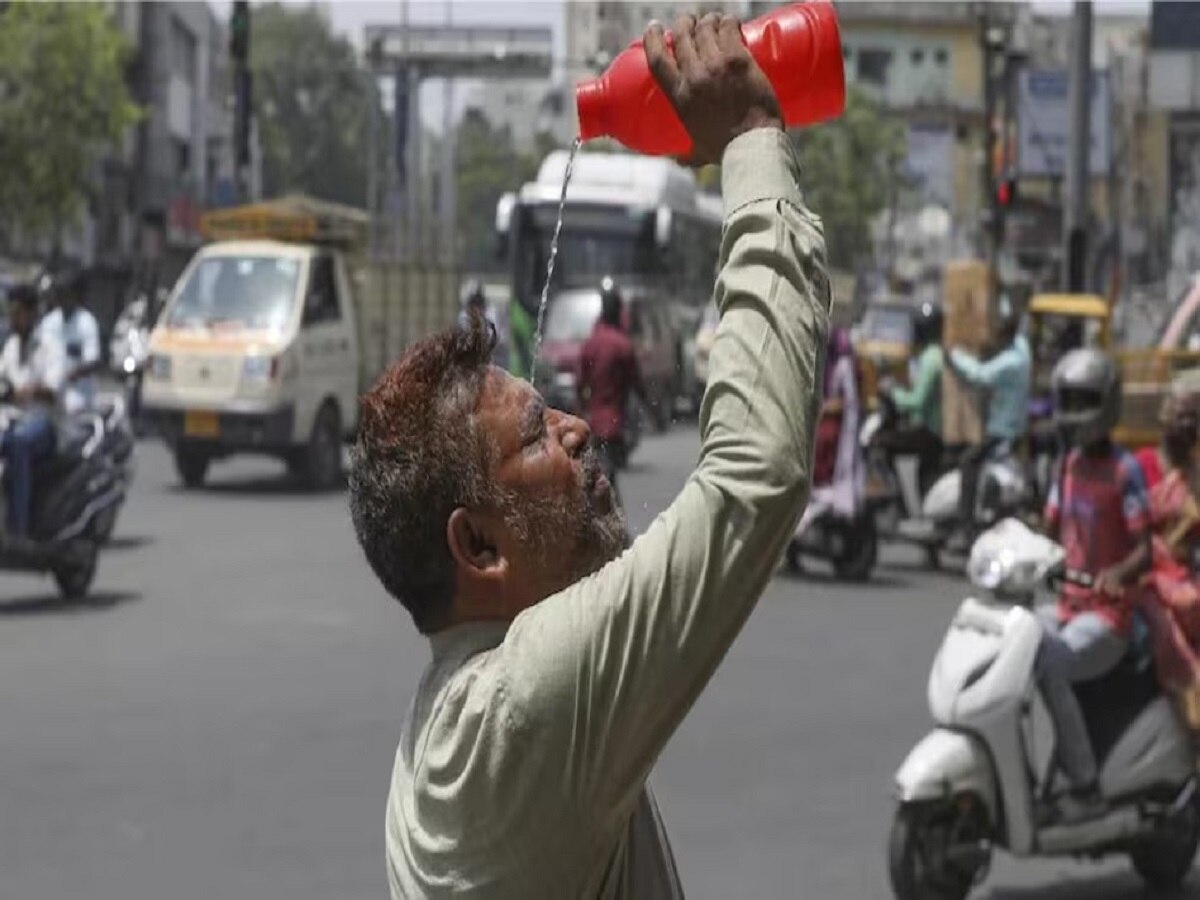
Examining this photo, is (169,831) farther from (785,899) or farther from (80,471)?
(80,471)

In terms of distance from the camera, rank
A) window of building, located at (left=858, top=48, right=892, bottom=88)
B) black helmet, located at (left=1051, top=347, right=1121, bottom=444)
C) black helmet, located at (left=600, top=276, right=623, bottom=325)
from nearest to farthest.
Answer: black helmet, located at (left=1051, top=347, right=1121, bottom=444) < black helmet, located at (left=600, top=276, right=623, bottom=325) < window of building, located at (left=858, top=48, right=892, bottom=88)

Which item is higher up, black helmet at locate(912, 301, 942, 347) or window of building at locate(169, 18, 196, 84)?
window of building at locate(169, 18, 196, 84)

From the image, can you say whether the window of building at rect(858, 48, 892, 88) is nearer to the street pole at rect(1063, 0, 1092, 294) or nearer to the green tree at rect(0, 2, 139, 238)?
the green tree at rect(0, 2, 139, 238)

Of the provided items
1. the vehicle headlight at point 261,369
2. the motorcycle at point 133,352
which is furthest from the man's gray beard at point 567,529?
the motorcycle at point 133,352

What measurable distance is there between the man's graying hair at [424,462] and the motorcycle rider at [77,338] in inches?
571

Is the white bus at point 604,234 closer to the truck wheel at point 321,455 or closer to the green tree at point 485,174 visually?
the truck wheel at point 321,455

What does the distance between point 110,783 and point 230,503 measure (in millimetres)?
12363

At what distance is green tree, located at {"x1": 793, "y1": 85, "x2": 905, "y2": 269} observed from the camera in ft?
244

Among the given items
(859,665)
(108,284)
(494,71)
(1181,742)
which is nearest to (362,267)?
(859,665)

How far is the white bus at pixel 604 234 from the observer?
3278cm

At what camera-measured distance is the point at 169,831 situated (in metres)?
8.23

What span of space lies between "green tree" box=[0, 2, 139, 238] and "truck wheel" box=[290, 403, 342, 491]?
83.2ft

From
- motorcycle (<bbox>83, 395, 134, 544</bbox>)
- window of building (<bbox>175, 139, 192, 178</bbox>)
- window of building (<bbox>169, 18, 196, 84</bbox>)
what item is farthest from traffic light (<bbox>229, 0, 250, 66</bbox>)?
window of building (<bbox>175, 139, 192, 178</bbox>)

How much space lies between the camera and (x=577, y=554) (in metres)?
2.37
